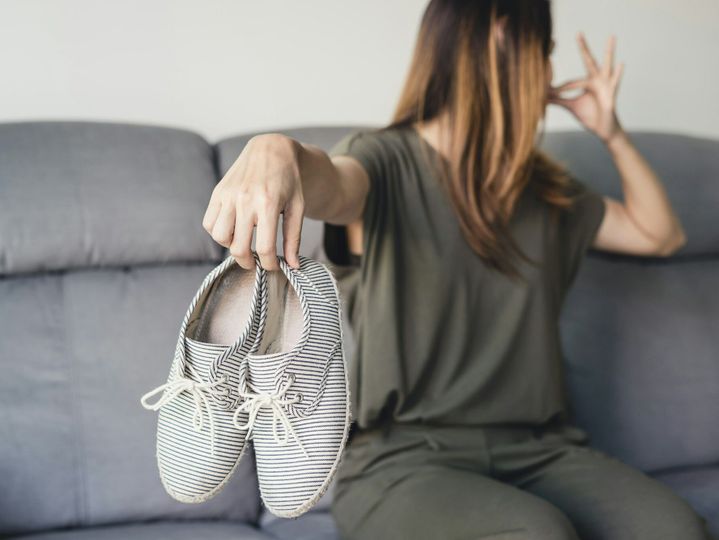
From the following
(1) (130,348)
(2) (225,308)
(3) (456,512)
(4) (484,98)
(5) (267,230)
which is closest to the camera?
(5) (267,230)

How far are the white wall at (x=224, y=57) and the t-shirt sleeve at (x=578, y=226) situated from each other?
0.58 metres

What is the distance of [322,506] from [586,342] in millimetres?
599

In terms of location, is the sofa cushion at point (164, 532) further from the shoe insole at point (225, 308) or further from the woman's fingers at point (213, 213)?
the woman's fingers at point (213, 213)

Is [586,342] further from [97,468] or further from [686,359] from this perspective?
[97,468]

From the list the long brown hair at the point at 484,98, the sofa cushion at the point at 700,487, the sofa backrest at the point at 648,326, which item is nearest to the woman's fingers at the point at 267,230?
the long brown hair at the point at 484,98

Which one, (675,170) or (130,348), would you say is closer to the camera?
(130,348)

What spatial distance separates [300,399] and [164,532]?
1.99 feet

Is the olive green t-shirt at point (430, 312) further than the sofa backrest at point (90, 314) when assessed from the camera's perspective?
No

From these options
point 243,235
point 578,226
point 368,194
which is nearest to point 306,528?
point 368,194

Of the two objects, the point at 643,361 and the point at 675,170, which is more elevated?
the point at 675,170

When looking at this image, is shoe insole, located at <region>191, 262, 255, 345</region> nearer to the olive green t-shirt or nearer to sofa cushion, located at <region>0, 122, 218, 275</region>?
the olive green t-shirt

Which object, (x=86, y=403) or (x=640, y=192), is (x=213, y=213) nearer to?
(x=86, y=403)

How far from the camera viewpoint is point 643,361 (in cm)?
165

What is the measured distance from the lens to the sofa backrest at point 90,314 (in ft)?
4.41
